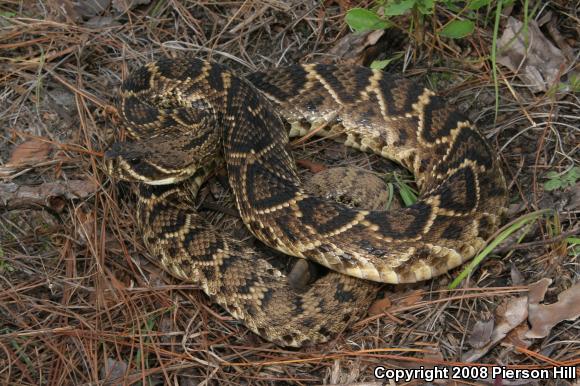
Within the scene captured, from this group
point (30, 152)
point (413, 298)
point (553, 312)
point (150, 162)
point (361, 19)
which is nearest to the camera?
point (553, 312)

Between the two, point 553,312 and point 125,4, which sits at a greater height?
point 553,312

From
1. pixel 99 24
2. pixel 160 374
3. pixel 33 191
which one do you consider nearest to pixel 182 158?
pixel 33 191

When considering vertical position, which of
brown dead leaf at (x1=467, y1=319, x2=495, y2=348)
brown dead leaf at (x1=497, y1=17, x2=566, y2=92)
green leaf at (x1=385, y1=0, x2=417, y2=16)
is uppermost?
green leaf at (x1=385, y1=0, x2=417, y2=16)

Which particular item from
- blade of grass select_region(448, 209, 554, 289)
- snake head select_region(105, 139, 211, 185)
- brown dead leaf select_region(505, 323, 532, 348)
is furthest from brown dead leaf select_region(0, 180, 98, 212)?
brown dead leaf select_region(505, 323, 532, 348)

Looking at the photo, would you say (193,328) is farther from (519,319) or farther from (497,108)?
(497,108)

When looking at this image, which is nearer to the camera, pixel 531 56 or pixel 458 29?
pixel 458 29

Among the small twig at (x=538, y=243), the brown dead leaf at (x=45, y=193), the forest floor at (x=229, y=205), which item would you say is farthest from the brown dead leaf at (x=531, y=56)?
the brown dead leaf at (x=45, y=193)

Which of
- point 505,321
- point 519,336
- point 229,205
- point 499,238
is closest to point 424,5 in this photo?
point 499,238

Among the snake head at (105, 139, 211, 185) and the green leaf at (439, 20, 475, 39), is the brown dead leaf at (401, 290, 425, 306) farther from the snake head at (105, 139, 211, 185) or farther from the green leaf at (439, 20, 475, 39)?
the green leaf at (439, 20, 475, 39)

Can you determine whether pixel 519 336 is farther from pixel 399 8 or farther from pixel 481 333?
pixel 399 8
